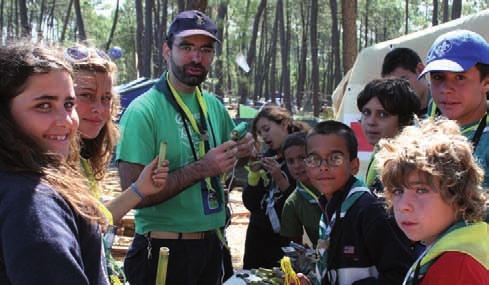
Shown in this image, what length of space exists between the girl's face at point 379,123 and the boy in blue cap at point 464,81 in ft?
1.86

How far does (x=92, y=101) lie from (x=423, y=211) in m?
1.52

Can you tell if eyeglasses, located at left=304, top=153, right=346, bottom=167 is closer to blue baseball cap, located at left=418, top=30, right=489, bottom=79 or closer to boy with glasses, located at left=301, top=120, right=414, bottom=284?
boy with glasses, located at left=301, top=120, right=414, bottom=284

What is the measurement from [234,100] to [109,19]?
1853cm

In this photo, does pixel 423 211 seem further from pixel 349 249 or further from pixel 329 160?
pixel 329 160

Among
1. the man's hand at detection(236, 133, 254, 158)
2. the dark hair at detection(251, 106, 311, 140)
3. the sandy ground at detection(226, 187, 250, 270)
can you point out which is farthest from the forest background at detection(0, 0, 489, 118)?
the man's hand at detection(236, 133, 254, 158)

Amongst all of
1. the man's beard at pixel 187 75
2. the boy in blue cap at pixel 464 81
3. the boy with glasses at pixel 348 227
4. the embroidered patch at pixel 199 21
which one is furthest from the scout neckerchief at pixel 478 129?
the embroidered patch at pixel 199 21

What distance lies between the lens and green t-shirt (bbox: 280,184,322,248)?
3801 millimetres

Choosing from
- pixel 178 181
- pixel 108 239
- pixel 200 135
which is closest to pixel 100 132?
pixel 108 239

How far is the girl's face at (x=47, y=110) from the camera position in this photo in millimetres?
1543

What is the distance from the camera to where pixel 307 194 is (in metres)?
3.87

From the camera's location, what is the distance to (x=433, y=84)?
8.79ft

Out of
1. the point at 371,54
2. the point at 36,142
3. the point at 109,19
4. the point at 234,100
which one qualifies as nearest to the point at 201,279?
the point at 36,142

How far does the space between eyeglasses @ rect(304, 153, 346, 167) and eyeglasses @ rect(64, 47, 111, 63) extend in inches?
45.4

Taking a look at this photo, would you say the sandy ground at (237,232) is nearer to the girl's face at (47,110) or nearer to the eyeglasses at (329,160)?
the eyeglasses at (329,160)
